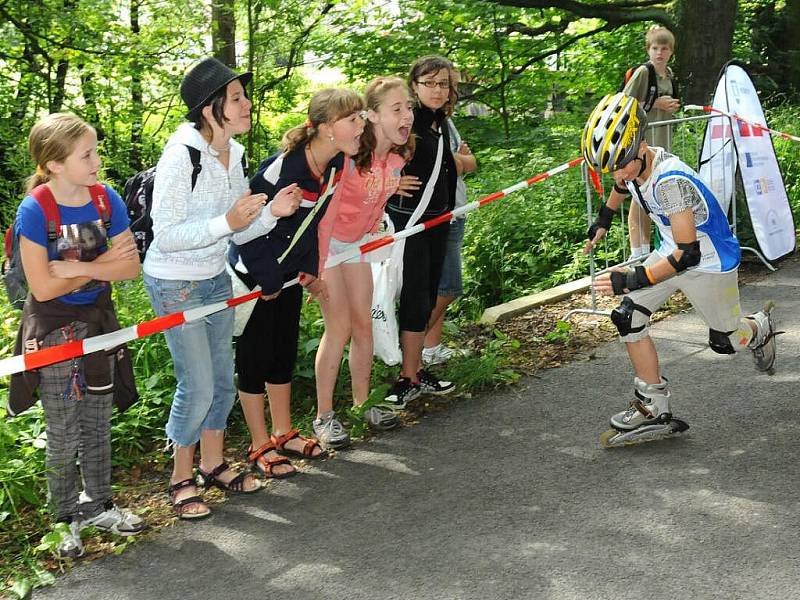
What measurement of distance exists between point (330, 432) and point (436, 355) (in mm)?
1580

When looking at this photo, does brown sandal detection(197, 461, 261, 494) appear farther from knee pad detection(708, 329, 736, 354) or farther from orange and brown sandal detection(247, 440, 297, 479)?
knee pad detection(708, 329, 736, 354)

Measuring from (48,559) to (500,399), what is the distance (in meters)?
2.99

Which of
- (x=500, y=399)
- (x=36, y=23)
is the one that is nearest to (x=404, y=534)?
(x=500, y=399)

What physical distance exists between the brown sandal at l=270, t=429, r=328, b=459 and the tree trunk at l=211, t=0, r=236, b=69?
34.1 feet

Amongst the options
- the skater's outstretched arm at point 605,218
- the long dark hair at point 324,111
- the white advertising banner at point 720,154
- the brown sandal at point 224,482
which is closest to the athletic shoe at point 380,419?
the brown sandal at point 224,482

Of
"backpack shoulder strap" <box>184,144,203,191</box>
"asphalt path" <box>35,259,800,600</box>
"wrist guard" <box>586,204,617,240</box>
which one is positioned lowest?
"asphalt path" <box>35,259,800,600</box>

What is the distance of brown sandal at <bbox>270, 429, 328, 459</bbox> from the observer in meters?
5.54

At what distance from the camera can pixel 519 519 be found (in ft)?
14.8

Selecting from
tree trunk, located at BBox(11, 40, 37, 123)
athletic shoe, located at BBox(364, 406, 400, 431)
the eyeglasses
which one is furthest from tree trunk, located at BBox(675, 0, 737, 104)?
tree trunk, located at BBox(11, 40, 37, 123)

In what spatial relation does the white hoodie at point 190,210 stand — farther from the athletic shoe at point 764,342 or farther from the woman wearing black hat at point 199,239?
the athletic shoe at point 764,342

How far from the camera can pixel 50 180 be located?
4266 millimetres

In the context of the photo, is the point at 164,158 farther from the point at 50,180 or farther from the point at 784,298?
the point at 784,298

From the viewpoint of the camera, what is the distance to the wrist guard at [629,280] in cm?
505

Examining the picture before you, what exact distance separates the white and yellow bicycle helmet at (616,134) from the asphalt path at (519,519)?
1.56 meters
